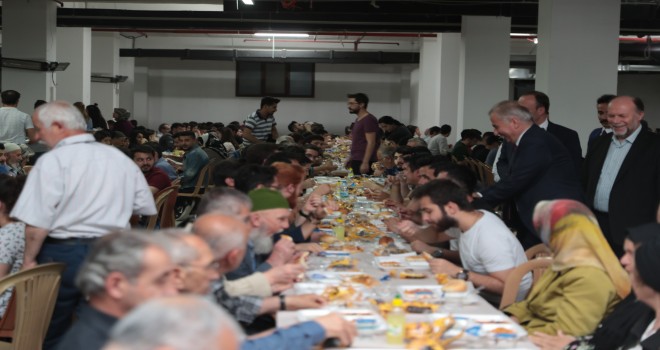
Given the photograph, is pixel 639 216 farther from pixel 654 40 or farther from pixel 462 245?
pixel 654 40

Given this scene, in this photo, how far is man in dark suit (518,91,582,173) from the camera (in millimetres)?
6047

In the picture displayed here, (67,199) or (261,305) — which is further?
(67,199)

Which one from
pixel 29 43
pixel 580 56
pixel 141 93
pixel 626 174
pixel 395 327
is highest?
pixel 29 43

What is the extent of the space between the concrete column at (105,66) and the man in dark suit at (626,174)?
15.5 metres

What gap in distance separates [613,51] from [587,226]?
5.30 m

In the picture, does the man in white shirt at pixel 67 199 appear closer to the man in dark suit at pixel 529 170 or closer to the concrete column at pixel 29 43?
the man in dark suit at pixel 529 170

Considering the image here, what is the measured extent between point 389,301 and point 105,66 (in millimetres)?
17639

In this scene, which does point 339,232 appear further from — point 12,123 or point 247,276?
point 12,123

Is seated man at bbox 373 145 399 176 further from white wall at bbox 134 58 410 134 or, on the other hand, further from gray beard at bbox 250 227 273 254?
white wall at bbox 134 58 410 134

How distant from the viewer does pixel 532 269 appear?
371 centimetres

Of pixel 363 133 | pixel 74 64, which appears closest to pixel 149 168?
pixel 363 133

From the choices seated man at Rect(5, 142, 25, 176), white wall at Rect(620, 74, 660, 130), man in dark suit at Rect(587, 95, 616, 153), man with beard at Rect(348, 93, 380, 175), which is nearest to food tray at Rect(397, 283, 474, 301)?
man in dark suit at Rect(587, 95, 616, 153)

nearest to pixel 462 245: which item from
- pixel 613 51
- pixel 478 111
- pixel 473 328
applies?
pixel 473 328

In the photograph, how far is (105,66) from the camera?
1970cm
